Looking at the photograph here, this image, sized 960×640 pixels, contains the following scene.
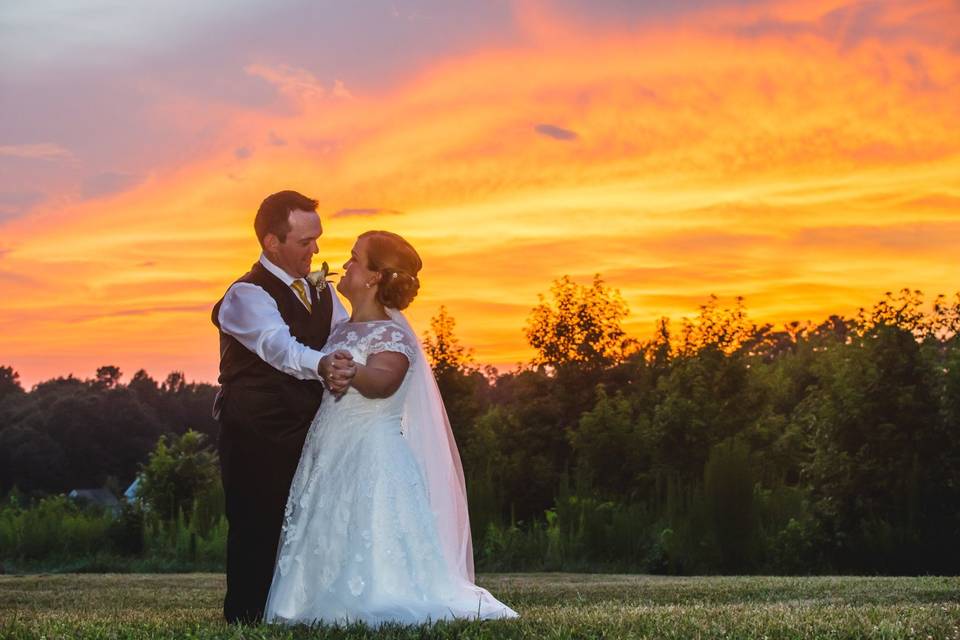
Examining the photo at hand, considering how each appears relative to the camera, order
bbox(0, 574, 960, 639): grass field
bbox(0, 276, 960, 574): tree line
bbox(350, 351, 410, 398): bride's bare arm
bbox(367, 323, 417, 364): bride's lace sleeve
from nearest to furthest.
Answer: bbox(0, 574, 960, 639): grass field
bbox(350, 351, 410, 398): bride's bare arm
bbox(367, 323, 417, 364): bride's lace sleeve
bbox(0, 276, 960, 574): tree line

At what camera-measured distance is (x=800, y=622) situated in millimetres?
6734

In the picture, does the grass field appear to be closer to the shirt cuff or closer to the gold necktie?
the shirt cuff

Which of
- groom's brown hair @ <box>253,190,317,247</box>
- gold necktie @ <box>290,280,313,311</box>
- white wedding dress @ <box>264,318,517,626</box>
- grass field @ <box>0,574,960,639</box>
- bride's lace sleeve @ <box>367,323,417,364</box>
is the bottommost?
grass field @ <box>0,574,960,639</box>

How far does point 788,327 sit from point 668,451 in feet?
130

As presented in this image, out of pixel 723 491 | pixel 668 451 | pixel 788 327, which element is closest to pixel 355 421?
pixel 723 491

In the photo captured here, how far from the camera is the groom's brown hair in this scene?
734cm

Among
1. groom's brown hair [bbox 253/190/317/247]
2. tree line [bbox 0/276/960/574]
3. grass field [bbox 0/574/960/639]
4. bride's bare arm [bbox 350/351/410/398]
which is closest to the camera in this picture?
grass field [bbox 0/574/960/639]

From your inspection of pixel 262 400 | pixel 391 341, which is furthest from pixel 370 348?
pixel 262 400

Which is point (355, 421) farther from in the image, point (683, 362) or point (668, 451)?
point (683, 362)

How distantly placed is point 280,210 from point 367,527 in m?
2.02

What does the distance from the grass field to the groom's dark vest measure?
4.34 ft

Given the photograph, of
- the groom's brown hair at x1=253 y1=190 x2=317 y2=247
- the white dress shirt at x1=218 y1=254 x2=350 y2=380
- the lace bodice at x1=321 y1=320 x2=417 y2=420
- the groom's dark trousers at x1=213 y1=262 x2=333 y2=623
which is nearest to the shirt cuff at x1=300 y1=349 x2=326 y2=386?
the white dress shirt at x1=218 y1=254 x2=350 y2=380

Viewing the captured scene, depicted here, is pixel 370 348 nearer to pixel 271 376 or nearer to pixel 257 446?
pixel 271 376

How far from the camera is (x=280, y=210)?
24.1ft
